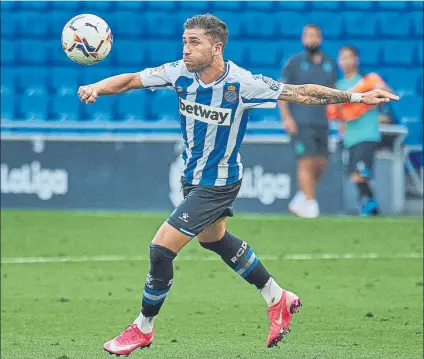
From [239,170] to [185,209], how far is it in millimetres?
558

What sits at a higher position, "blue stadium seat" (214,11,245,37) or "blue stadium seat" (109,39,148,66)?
"blue stadium seat" (214,11,245,37)

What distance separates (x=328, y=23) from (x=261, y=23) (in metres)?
1.14

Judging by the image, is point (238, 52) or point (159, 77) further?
point (238, 52)

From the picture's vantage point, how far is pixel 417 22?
1911cm

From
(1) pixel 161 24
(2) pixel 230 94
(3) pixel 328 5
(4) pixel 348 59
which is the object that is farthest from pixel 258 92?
(1) pixel 161 24

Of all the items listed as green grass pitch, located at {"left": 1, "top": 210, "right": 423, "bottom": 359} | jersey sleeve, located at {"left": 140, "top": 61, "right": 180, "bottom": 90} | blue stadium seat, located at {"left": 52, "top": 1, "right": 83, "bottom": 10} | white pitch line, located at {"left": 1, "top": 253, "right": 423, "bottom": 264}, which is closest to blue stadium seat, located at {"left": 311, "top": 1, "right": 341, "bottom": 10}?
blue stadium seat, located at {"left": 52, "top": 1, "right": 83, "bottom": 10}

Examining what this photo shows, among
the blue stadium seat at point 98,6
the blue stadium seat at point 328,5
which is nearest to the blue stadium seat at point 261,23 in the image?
the blue stadium seat at point 328,5

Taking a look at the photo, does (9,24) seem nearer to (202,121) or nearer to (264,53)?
(264,53)

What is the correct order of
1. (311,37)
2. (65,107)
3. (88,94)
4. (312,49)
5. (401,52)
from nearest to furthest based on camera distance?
(88,94) → (311,37) → (312,49) → (401,52) → (65,107)

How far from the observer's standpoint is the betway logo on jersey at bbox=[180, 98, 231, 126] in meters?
7.29

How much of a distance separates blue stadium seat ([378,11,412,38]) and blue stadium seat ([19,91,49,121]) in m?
5.86

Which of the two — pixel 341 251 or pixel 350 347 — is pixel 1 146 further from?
pixel 350 347

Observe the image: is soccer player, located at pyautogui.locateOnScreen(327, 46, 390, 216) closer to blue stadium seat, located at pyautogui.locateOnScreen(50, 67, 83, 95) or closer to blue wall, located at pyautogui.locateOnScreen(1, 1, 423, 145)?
blue wall, located at pyautogui.locateOnScreen(1, 1, 423, 145)

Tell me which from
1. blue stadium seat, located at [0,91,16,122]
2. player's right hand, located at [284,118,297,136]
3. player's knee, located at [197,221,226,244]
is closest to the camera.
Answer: player's knee, located at [197,221,226,244]
